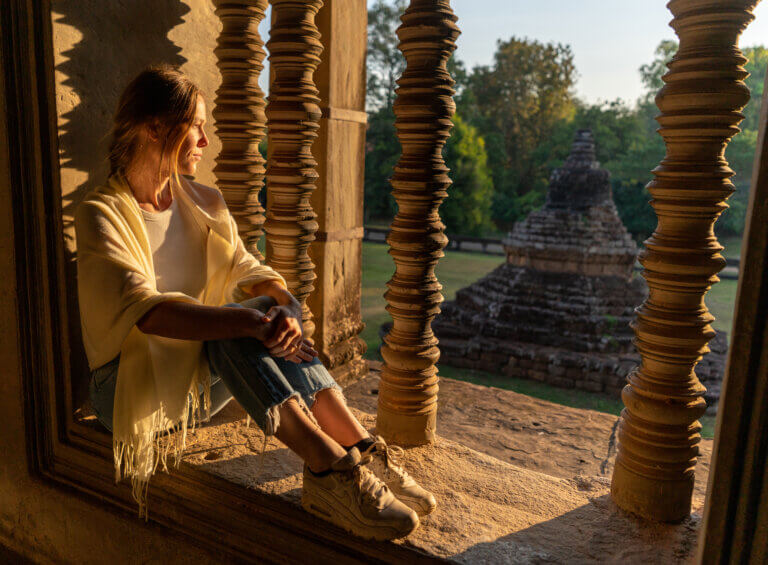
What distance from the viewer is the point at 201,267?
2.15m

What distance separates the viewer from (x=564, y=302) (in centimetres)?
1192

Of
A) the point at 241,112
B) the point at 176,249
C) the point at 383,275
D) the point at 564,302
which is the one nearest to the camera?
the point at 176,249

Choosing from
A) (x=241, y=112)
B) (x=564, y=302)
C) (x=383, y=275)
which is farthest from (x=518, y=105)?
(x=241, y=112)

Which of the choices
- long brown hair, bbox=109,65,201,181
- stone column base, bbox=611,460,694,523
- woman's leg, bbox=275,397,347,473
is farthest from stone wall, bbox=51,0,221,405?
stone column base, bbox=611,460,694,523

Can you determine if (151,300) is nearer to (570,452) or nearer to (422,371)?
(422,371)

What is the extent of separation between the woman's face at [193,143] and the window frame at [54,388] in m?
0.60

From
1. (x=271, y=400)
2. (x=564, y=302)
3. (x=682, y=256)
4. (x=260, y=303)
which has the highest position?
(x=682, y=256)

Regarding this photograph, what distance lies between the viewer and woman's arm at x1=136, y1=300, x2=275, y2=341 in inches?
67.3

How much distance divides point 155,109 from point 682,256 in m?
1.66

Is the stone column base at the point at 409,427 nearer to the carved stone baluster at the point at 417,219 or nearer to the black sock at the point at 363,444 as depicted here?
the carved stone baluster at the point at 417,219

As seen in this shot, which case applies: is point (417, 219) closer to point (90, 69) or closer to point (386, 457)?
point (386, 457)

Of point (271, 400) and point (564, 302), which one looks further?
point (564, 302)

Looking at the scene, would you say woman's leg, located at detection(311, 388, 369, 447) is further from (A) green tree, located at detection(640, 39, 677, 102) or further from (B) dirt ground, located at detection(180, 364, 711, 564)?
(A) green tree, located at detection(640, 39, 677, 102)

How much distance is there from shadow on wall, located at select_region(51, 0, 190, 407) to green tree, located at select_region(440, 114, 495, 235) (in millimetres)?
26213
